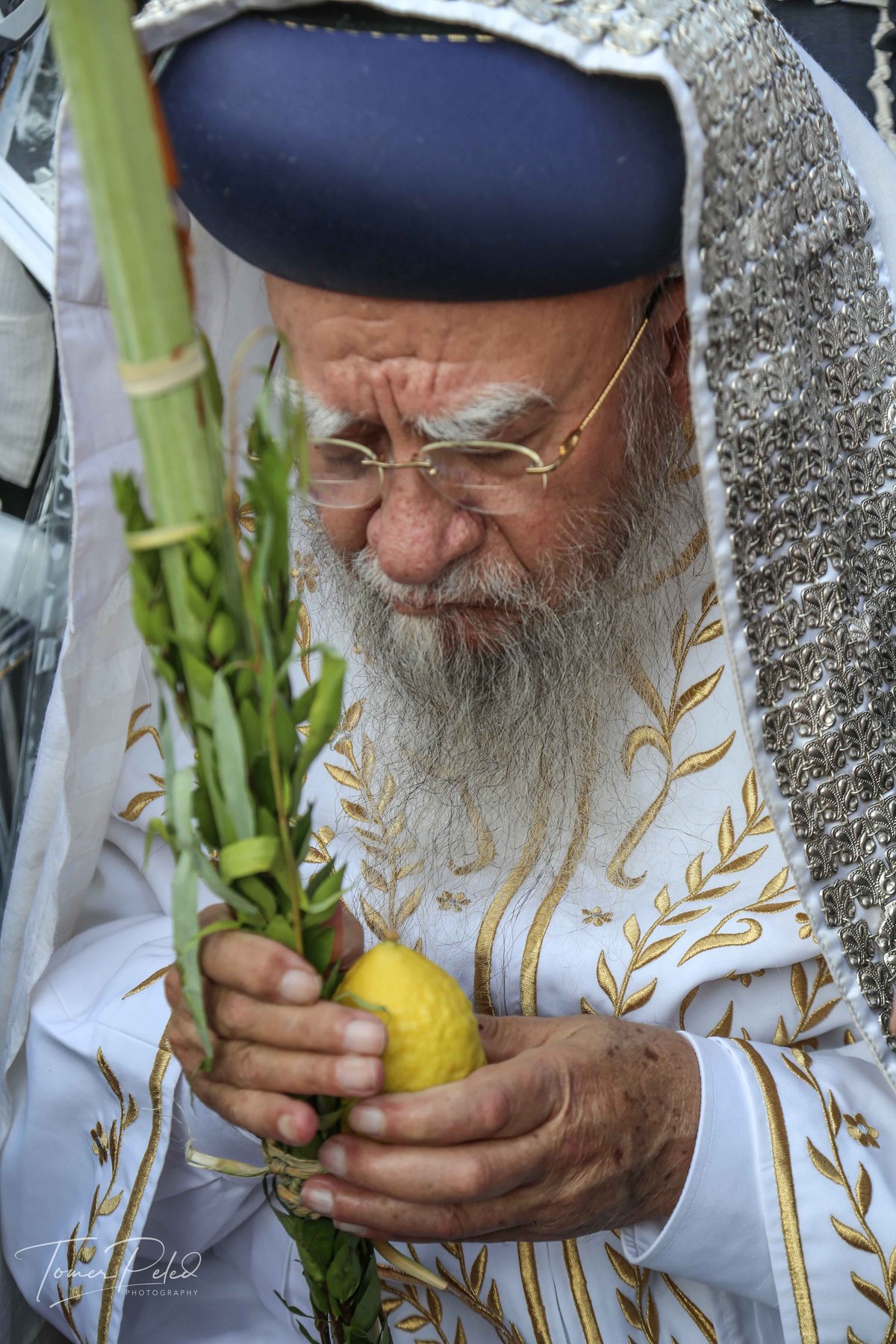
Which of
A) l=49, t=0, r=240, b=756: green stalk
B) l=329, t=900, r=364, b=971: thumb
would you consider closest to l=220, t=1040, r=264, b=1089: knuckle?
l=329, t=900, r=364, b=971: thumb

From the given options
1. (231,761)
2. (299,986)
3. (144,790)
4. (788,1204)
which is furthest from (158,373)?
(144,790)

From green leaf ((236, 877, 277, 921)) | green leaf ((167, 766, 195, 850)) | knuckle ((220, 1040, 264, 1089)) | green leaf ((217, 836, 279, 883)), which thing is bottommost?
knuckle ((220, 1040, 264, 1089))

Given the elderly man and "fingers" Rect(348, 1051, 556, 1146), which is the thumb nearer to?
the elderly man

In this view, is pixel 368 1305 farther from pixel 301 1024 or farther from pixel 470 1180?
pixel 301 1024

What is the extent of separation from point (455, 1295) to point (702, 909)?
653 millimetres

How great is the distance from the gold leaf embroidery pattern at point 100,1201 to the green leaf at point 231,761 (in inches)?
40.3

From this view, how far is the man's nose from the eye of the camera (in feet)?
4.69

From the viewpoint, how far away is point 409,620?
1.56m

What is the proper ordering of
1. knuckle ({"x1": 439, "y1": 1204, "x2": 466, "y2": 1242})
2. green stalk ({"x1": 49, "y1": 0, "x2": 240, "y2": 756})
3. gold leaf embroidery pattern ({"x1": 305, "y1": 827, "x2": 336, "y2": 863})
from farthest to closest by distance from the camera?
1. gold leaf embroidery pattern ({"x1": 305, "y1": 827, "x2": 336, "y2": 863})
2. knuckle ({"x1": 439, "y1": 1204, "x2": 466, "y2": 1242})
3. green stalk ({"x1": 49, "y1": 0, "x2": 240, "y2": 756})

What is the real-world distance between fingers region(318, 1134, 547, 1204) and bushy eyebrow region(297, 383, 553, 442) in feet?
2.40

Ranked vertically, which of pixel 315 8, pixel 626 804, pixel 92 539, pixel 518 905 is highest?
pixel 315 8

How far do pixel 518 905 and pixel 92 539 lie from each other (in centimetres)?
74

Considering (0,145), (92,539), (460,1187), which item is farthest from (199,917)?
(0,145)

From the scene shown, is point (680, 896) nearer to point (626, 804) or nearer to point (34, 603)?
point (626, 804)
